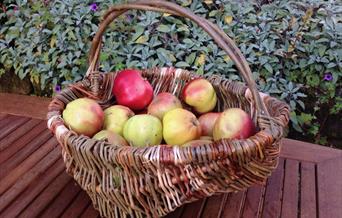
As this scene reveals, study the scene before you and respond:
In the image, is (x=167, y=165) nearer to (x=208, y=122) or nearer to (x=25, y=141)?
(x=208, y=122)

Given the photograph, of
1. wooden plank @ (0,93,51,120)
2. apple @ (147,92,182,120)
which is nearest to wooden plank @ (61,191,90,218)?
apple @ (147,92,182,120)

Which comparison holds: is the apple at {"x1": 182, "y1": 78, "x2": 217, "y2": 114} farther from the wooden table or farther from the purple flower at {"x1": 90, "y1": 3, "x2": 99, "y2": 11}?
the purple flower at {"x1": 90, "y1": 3, "x2": 99, "y2": 11}

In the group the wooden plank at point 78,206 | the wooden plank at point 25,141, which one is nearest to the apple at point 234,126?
the wooden plank at point 78,206

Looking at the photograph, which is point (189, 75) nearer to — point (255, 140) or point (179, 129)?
point (179, 129)

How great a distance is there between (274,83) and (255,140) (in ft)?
3.81

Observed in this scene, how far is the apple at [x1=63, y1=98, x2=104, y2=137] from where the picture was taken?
0.83 m

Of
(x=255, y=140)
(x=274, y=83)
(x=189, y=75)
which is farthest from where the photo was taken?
(x=274, y=83)

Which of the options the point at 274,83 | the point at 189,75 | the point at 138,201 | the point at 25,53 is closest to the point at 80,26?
the point at 25,53

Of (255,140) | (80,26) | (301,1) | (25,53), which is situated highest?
(255,140)

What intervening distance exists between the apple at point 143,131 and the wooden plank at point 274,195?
280 millimetres

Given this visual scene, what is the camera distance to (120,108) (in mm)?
931

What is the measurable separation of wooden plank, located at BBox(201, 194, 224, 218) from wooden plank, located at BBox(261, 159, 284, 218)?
97 millimetres

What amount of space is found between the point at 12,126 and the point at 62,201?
1.41 feet

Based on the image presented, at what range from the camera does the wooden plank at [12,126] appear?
1.21 m
